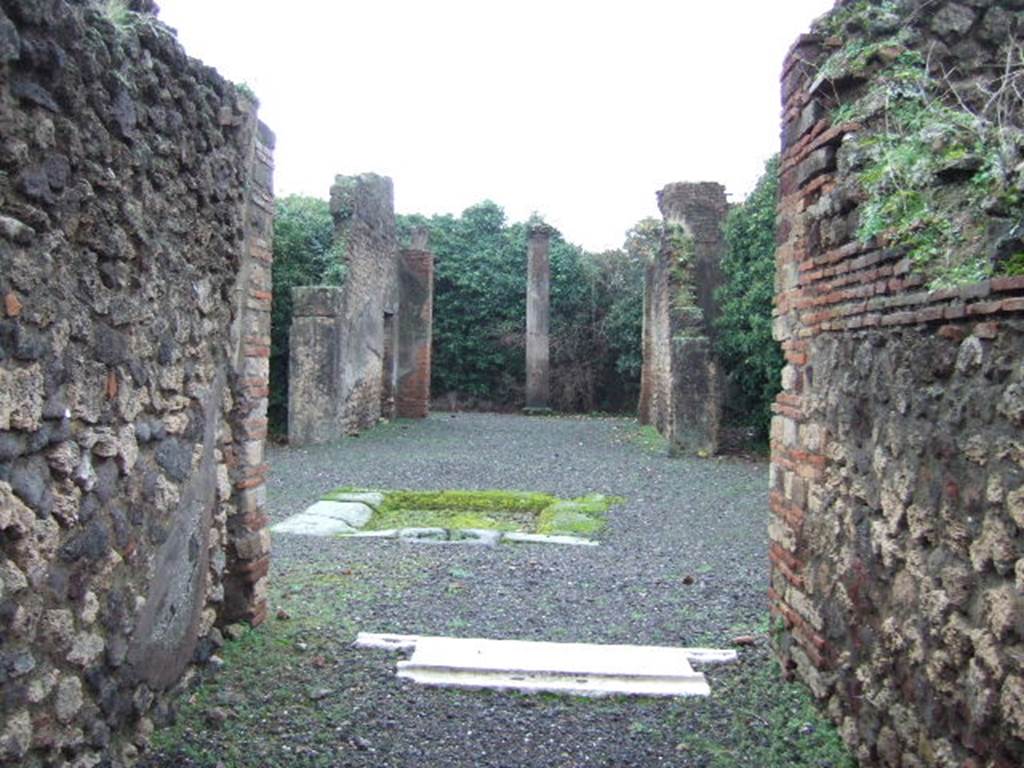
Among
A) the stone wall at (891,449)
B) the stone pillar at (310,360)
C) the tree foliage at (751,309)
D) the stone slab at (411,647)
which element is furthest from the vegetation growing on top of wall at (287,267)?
the stone wall at (891,449)

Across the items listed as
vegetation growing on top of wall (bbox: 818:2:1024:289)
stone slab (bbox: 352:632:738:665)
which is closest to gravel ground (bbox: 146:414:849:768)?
stone slab (bbox: 352:632:738:665)

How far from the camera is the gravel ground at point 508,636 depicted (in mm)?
3902

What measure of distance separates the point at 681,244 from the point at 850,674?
41.8ft

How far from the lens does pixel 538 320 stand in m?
24.0

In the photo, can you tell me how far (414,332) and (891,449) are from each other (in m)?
17.8

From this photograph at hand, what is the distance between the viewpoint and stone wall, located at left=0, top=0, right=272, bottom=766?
2.62 meters

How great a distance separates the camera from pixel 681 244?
1602cm

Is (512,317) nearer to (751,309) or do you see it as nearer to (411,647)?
(751,309)

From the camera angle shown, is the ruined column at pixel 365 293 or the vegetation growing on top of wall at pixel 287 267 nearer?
the ruined column at pixel 365 293

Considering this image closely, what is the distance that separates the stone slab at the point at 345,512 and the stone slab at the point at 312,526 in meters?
0.10

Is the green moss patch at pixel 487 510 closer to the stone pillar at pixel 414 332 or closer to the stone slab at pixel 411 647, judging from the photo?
the stone slab at pixel 411 647

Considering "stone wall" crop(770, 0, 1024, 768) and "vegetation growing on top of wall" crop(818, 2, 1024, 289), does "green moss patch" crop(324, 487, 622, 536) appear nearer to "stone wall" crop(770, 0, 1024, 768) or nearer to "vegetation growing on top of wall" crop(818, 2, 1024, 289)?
"stone wall" crop(770, 0, 1024, 768)

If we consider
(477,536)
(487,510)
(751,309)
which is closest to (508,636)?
(477,536)

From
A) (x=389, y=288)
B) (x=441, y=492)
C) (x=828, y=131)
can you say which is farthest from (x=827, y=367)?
(x=389, y=288)
